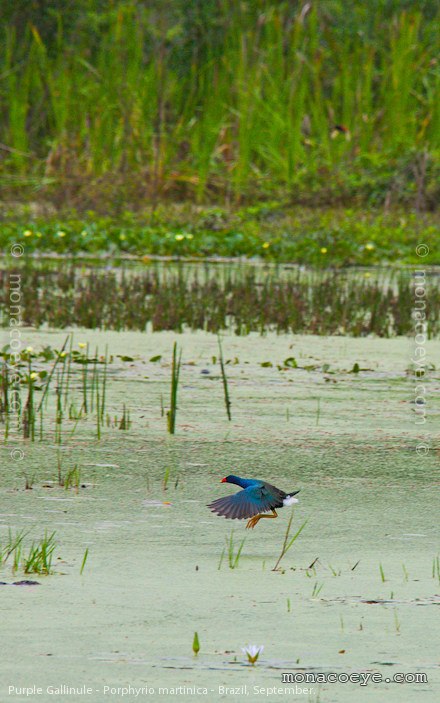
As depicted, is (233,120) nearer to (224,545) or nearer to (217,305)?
(217,305)

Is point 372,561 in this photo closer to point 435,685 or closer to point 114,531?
point 114,531

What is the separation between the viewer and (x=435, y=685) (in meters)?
2.34

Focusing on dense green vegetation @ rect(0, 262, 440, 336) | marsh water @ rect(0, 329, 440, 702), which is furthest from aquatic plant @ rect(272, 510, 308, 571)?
dense green vegetation @ rect(0, 262, 440, 336)

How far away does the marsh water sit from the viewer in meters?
2.42

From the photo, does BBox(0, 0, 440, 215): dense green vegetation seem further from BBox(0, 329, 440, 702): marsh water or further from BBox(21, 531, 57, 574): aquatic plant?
BBox(21, 531, 57, 574): aquatic plant

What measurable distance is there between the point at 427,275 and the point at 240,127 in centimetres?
361

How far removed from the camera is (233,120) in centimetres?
1369

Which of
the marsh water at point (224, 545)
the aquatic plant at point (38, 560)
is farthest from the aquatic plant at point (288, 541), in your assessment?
the aquatic plant at point (38, 560)

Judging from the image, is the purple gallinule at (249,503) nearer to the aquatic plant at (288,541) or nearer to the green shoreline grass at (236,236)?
→ the aquatic plant at (288,541)

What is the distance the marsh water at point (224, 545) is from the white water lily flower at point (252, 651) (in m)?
0.02


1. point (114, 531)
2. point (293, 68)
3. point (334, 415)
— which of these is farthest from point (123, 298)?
point (293, 68)

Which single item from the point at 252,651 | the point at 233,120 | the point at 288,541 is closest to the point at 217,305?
the point at 288,541

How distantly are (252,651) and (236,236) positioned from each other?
27.9 ft

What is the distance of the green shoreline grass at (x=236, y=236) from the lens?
10477mm
